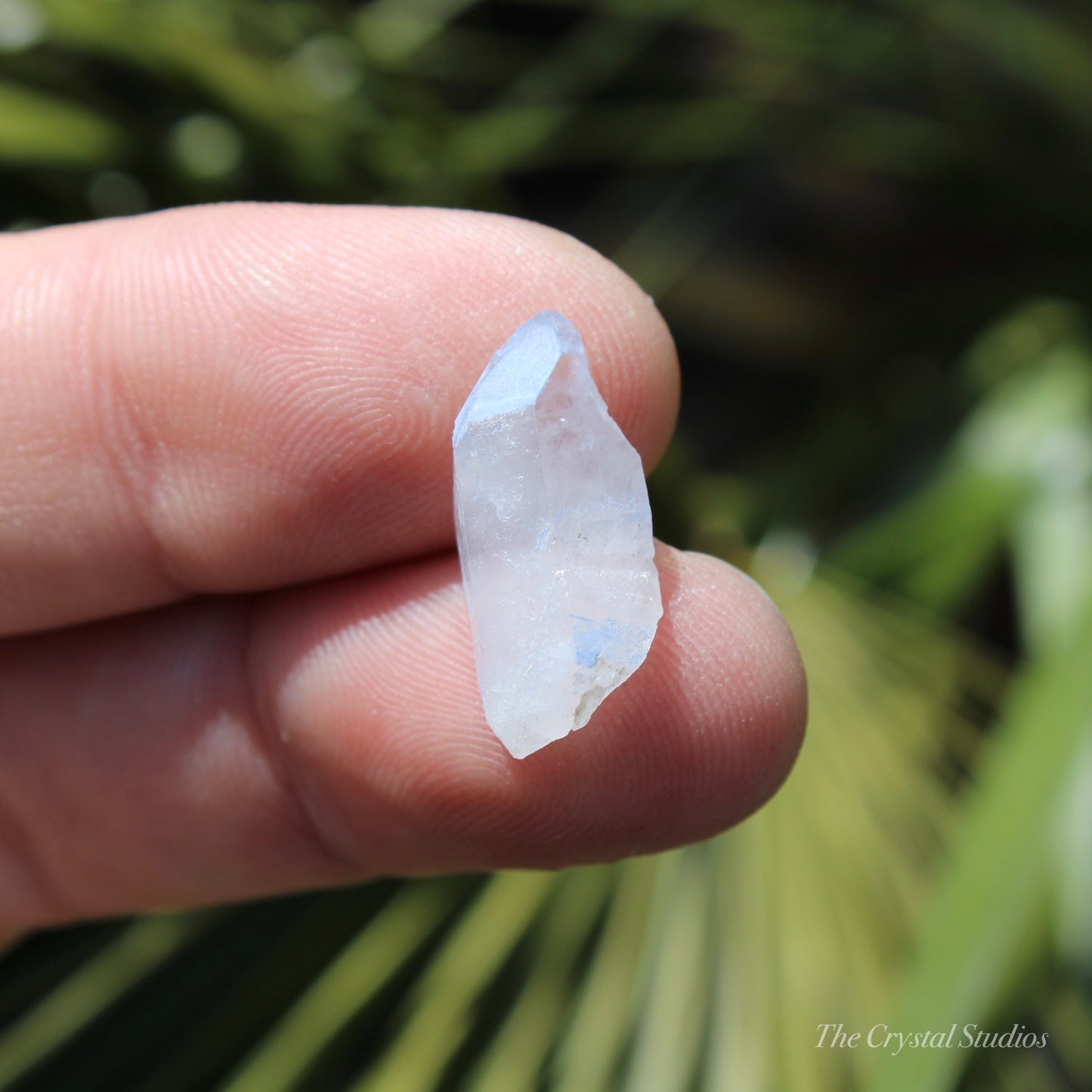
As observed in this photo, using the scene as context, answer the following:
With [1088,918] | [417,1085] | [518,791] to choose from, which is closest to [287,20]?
[518,791]

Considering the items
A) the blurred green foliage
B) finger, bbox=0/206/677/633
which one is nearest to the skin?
finger, bbox=0/206/677/633

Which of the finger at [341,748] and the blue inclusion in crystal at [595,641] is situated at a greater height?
the blue inclusion in crystal at [595,641]

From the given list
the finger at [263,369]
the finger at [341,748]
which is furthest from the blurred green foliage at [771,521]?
the finger at [263,369]

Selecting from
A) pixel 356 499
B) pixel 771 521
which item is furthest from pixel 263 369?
pixel 771 521

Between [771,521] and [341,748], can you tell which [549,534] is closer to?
[341,748]

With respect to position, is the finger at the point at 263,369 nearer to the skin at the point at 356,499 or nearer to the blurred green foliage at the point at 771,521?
the skin at the point at 356,499
